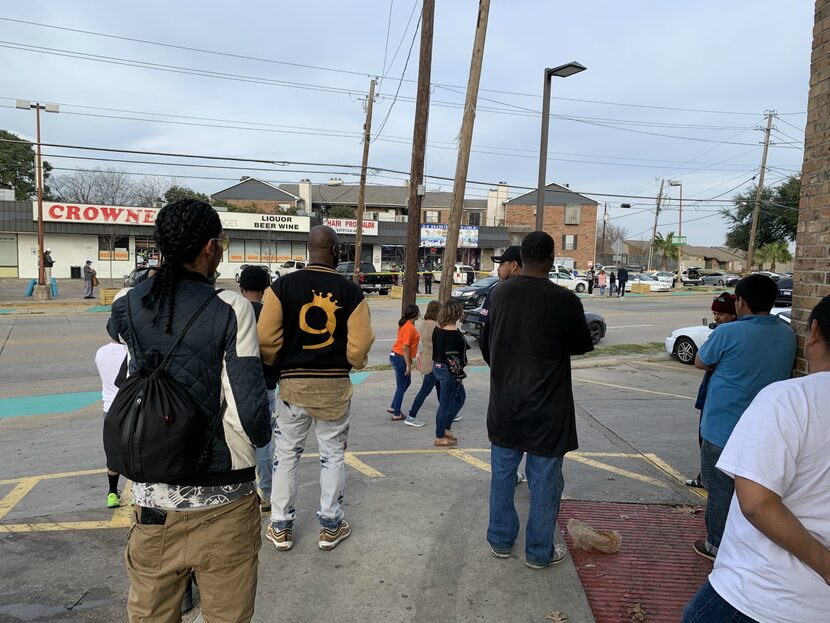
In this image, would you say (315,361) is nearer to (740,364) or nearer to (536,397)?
(536,397)

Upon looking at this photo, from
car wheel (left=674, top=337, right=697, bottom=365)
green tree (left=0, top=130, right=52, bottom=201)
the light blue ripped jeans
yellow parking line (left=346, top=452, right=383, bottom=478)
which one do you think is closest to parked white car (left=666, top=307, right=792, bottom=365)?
car wheel (left=674, top=337, right=697, bottom=365)

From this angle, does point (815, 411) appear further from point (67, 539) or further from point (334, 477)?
point (67, 539)

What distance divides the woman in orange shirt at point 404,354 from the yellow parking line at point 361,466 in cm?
156

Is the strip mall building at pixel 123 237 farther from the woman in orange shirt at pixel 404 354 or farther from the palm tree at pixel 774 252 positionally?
the palm tree at pixel 774 252

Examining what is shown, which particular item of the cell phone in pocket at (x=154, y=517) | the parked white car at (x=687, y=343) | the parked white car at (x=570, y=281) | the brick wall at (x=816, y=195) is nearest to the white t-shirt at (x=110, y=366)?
the cell phone in pocket at (x=154, y=517)

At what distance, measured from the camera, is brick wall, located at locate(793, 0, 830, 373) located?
3510 millimetres

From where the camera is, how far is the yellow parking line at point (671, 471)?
4742 millimetres

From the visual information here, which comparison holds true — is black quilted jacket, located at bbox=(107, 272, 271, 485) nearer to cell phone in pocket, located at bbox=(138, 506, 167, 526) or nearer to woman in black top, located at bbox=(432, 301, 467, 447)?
cell phone in pocket, located at bbox=(138, 506, 167, 526)

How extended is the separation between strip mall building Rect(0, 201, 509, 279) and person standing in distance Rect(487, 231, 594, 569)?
3245cm

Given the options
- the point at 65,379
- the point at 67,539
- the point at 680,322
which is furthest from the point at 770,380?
the point at 680,322

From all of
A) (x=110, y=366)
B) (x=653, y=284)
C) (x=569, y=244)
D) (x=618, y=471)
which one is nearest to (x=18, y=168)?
(x=569, y=244)

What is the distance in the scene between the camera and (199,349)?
2.02 meters

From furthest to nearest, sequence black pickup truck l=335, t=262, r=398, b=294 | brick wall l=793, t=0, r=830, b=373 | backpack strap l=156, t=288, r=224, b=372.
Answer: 1. black pickup truck l=335, t=262, r=398, b=294
2. brick wall l=793, t=0, r=830, b=373
3. backpack strap l=156, t=288, r=224, b=372

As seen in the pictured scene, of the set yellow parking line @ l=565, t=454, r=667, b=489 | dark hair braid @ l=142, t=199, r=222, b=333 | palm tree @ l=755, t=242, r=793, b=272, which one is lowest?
yellow parking line @ l=565, t=454, r=667, b=489
